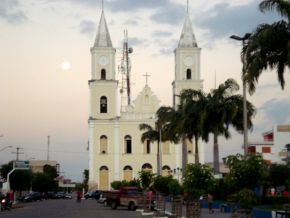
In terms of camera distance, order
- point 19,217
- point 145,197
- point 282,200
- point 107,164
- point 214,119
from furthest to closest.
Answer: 1. point 107,164
2. point 214,119
3. point 145,197
4. point 282,200
5. point 19,217

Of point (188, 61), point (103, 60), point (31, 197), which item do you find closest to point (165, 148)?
point (188, 61)

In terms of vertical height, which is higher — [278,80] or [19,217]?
[278,80]

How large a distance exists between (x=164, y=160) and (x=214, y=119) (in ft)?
183

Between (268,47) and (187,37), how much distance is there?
7803 cm

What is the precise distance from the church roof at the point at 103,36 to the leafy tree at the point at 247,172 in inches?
3371

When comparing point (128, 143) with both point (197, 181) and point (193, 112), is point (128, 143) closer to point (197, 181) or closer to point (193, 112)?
point (193, 112)

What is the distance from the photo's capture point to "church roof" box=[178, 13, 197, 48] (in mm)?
107562

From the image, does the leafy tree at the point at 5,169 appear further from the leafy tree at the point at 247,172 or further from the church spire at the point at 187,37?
the leafy tree at the point at 247,172

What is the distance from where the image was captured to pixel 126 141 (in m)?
110

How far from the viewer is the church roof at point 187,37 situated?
10756 cm

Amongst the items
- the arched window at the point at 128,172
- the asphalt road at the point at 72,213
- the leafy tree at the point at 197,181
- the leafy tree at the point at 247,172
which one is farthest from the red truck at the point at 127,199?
the arched window at the point at 128,172

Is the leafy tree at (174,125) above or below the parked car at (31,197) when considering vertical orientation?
above

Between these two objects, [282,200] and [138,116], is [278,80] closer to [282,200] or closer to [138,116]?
[282,200]

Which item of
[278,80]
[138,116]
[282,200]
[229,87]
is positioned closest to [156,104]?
[138,116]
